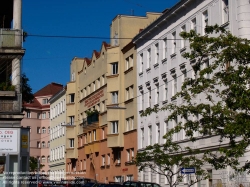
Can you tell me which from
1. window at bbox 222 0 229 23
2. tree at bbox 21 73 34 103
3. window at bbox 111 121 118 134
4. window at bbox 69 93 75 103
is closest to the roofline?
window at bbox 222 0 229 23

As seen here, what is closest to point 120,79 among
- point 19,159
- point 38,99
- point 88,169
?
point 88,169

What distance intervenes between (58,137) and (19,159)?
63.3m

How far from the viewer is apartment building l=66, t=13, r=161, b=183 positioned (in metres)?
59.9

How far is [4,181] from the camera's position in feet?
96.4

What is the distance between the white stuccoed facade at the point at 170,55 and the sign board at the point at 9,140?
43.1ft

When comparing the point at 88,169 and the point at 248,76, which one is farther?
the point at 88,169

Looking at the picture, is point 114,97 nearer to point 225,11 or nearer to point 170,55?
point 170,55

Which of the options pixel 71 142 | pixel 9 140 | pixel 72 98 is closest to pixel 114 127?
pixel 71 142

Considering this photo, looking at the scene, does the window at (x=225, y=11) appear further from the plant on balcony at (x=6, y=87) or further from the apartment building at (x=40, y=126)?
the apartment building at (x=40, y=126)

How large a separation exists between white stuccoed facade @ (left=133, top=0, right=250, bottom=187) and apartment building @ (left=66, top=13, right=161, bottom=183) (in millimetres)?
2456

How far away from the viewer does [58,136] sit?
305 feet

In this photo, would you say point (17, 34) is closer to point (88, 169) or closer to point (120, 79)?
point (120, 79)

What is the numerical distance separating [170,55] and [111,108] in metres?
10.3

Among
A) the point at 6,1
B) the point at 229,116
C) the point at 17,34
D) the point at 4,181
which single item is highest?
the point at 6,1
